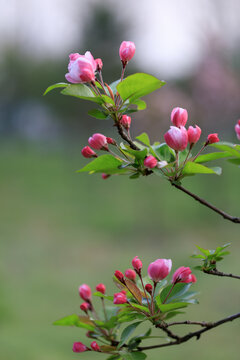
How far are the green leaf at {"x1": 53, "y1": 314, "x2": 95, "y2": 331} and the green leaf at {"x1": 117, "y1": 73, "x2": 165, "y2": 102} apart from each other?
0.34 metres

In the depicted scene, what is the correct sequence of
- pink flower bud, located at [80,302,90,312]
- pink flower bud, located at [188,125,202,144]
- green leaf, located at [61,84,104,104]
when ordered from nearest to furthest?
1. green leaf, located at [61,84,104,104]
2. pink flower bud, located at [188,125,202,144]
3. pink flower bud, located at [80,302,90,312]

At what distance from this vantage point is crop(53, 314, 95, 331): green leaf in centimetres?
72

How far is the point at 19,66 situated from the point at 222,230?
11.9 m

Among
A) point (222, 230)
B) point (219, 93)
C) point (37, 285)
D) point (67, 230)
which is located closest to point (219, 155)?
point (37, 285)

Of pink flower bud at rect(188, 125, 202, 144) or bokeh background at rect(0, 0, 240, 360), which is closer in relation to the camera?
pink flower bud at rect(188, 125, 202, 144)

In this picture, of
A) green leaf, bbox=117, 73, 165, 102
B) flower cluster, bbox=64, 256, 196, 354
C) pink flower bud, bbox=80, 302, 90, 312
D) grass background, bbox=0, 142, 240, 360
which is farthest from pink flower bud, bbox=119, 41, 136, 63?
grass background, bbox=0, 142, 240, 360

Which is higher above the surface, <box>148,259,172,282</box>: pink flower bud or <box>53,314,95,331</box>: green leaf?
<box>148,259,172,282</box>: pink flower bud

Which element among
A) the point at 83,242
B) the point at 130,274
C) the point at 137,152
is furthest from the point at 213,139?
the point at 83,242

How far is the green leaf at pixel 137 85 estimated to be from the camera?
0.61 m

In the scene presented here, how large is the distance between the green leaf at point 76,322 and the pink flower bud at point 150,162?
269 mm

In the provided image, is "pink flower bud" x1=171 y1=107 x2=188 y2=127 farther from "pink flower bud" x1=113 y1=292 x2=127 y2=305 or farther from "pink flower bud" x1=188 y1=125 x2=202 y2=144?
"pink flower bud" x1=113 y1=292 x2=127 y2=305

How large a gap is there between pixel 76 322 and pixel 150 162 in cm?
29

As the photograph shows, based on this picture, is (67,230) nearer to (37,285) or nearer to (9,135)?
(37,285)

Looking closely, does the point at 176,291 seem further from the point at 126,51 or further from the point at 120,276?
the point at 126,51
